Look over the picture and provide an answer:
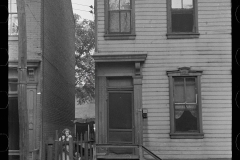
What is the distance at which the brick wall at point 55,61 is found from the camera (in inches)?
671

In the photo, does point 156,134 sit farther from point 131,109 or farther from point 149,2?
point 149,2

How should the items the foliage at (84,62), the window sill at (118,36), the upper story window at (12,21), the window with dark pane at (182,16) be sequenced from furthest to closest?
1. the foliage at (84,62)
2. the upper story window at (12,21)
3. the window with dark pane at (182,16)
4. the window sill at (118,36)

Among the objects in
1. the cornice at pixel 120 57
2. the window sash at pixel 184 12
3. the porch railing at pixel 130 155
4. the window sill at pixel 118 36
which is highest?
the window sash at pixel 184 12

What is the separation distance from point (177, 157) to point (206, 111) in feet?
6.36

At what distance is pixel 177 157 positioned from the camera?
14500 millimetres

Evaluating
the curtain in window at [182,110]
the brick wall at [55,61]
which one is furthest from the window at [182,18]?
the brick wall at [55,61]

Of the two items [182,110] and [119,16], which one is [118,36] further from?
[182,110]

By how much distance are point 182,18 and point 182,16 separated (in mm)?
77

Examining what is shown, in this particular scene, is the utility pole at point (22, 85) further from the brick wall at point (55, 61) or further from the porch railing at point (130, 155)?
the brick wall at point (55, 61)

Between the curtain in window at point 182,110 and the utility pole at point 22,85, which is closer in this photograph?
the utility pole at point 22,85

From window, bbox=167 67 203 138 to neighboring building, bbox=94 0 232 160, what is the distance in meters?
0.04

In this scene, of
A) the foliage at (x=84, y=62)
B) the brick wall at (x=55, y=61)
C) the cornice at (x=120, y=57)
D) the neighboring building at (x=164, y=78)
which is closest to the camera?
the cornice at (x=120, y=57)

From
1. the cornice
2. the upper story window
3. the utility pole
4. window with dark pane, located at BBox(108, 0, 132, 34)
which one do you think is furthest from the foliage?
the utility pole

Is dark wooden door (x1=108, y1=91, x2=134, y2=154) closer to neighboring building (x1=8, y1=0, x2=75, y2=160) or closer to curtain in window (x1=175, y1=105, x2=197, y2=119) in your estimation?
curtain in window (x1=175, y1=105, x2=197, y2=119)
